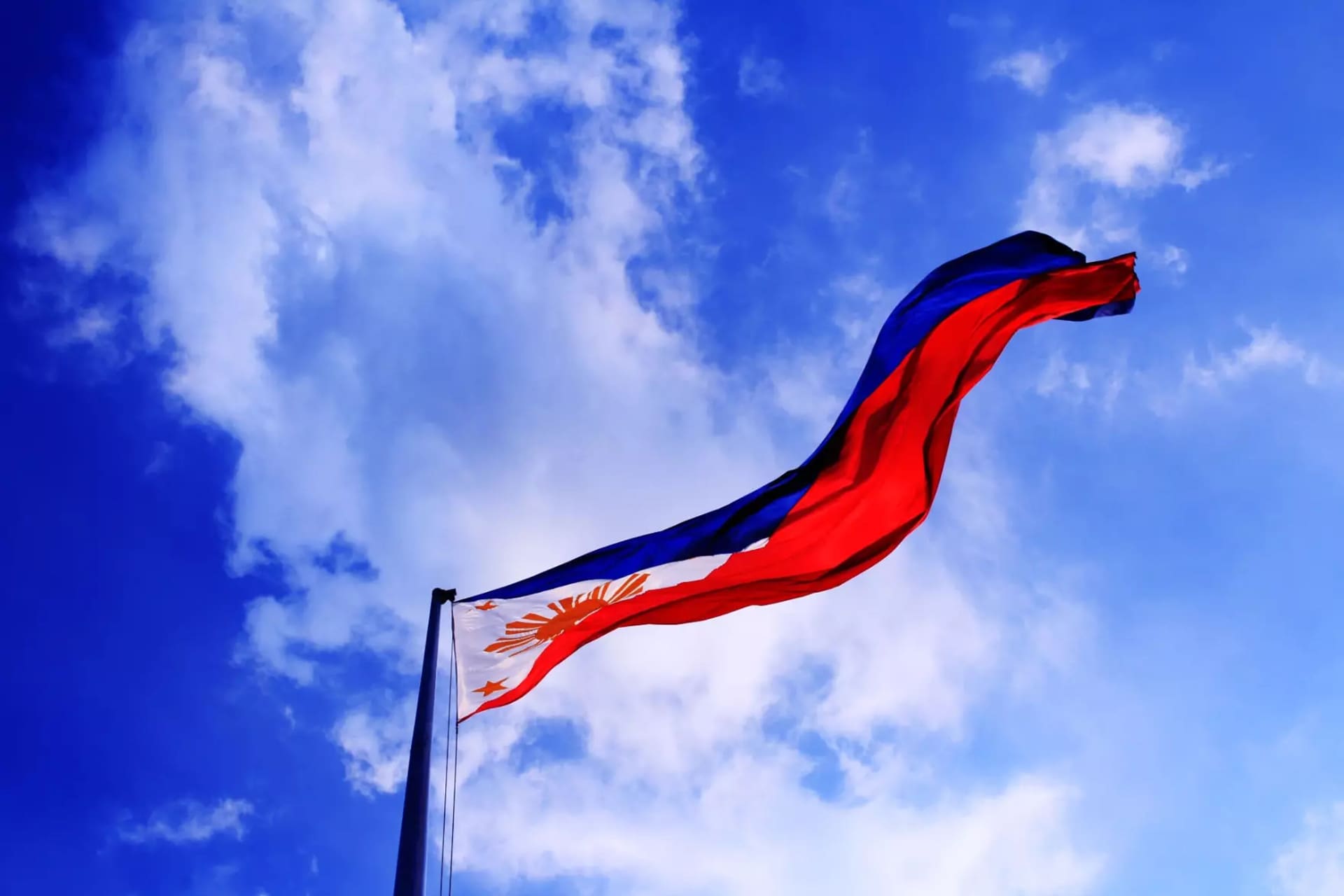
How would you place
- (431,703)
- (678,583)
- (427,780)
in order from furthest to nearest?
(678,583)
(431,703)
(427,780)

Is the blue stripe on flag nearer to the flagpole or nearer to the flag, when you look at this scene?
the flag

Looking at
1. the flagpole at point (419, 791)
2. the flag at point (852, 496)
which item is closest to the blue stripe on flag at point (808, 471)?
the flag at point (852, 496)

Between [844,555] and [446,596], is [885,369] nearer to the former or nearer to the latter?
[844,555]

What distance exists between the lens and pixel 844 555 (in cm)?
1214

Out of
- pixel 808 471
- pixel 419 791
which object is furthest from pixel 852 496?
pixel 419 791

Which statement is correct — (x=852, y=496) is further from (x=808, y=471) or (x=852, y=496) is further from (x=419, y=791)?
(x=419, y=791)

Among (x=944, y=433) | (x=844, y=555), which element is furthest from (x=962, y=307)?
(x=844, y=555)

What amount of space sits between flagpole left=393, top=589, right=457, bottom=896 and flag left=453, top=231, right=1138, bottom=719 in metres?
2.32

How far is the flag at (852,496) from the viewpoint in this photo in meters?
11.8

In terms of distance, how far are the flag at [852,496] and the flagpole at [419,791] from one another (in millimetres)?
2320

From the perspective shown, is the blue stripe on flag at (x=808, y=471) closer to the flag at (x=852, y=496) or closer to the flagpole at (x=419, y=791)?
the flag at (x=852, y=496)

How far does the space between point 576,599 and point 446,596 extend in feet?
6.44

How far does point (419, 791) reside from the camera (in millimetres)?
7703

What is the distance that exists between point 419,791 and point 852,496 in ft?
22.1
